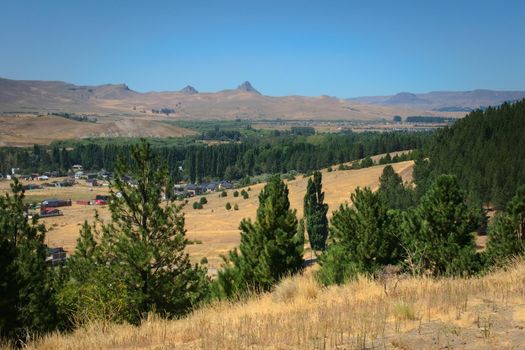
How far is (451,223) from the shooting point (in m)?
23.8

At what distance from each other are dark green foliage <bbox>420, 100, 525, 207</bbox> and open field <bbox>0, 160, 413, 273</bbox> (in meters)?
9.55

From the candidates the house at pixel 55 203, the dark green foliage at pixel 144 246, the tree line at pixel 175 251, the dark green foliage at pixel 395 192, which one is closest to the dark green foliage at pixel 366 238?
the tree line at pixel 175 251

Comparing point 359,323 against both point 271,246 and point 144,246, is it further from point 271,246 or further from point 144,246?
point 271,246

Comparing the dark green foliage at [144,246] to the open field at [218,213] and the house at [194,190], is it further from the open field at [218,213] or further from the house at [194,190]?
the house at [194,190]

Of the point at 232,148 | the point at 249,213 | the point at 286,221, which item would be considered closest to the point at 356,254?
the point at 286,221

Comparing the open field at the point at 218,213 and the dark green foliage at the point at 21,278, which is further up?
the dark green foliage at the point at 21,278

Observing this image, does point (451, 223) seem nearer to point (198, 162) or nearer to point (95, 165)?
point (198, 162)

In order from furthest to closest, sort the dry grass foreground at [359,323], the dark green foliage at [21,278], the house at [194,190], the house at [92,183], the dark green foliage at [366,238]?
the house at [92,183], the house at [194,190], the dark green foliage at [366,238], the dark green foliage at [21,278], the dry grass foreground at [359,323]

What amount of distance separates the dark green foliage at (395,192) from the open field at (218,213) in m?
4.11

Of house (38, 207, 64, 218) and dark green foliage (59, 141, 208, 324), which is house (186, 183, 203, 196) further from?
dark green foliage (59, 141, 208, 324)

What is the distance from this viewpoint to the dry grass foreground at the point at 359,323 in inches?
272

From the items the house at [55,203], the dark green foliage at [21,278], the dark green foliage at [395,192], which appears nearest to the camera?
the dark green foliage at [21,278]

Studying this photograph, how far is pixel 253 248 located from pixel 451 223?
10.9 metres

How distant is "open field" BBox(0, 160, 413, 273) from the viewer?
73.0 metres
